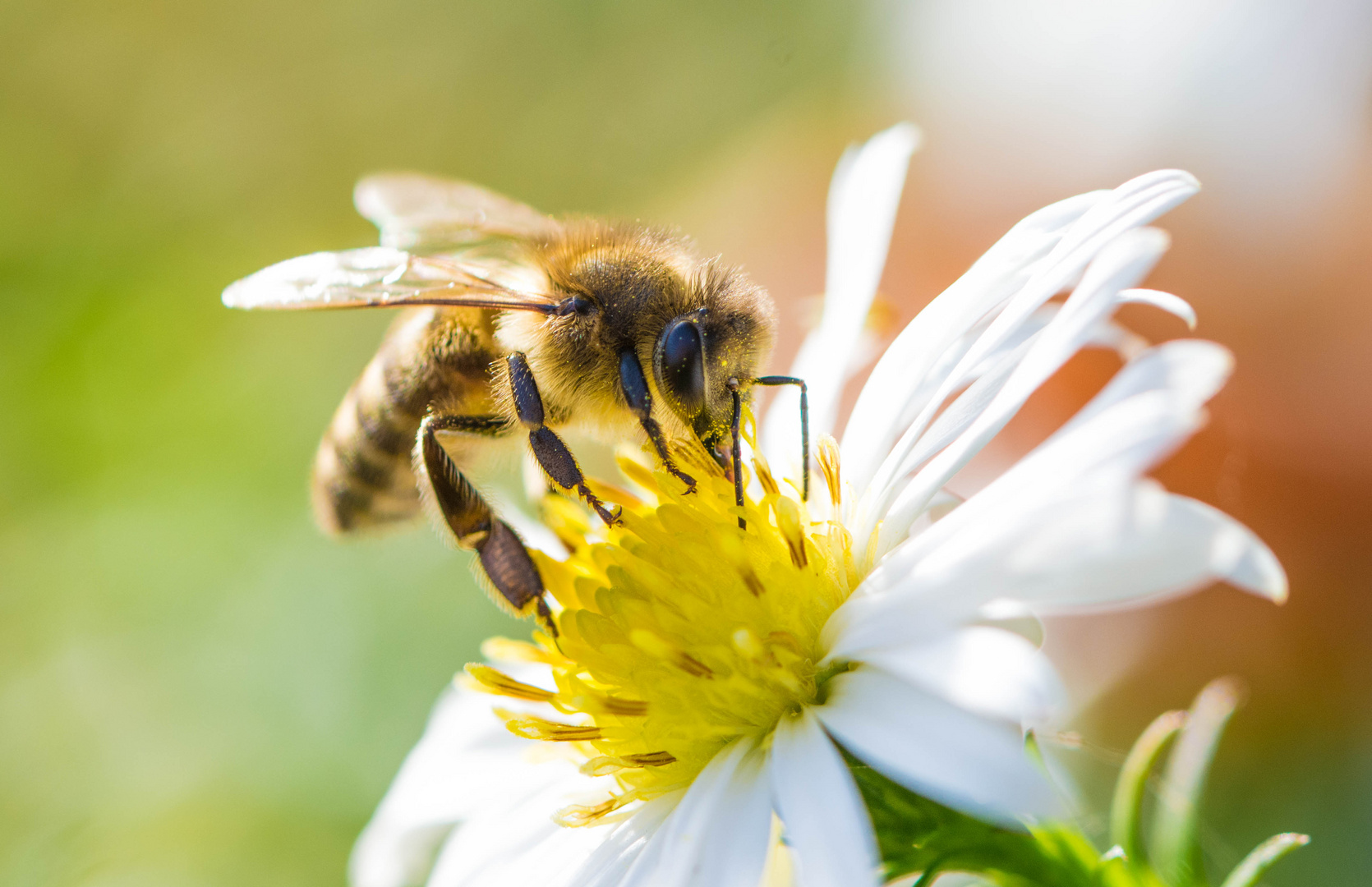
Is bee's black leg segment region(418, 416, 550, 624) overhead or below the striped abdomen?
below

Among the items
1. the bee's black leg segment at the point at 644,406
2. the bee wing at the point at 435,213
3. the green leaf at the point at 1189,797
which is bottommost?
the green leaf at the point at 1189,797

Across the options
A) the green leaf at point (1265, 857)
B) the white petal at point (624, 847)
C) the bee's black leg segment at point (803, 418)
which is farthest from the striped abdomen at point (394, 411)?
the green leaf at point (1265, 857)

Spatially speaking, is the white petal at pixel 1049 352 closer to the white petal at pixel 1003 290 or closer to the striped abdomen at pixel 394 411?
the white petal at pixel 1003 290

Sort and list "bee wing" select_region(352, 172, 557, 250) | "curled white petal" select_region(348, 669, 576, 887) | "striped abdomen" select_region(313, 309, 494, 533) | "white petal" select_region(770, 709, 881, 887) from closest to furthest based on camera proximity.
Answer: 1. "white petal" select_region(770, 709, 881, 887)
2. "curled white petal" select_region(348, 669, 576, 887)
3. "striped abdomen" select_region(313, 309, 494, 533)
4. "bee wing" select_region(352, 172, 557, 250)

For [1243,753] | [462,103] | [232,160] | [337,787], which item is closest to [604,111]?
[462,103]

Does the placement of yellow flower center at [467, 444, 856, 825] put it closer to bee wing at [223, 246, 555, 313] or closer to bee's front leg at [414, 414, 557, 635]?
bee's front leg at [414, 414, 557, 635]

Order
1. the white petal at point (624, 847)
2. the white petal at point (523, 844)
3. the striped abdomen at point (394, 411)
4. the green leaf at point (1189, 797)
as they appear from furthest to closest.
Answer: the striped abdomen at point (394, 411) → the white petal at point (523, 844) → the white petal at point (624, 847) → the green leaf at point (1189, 797)

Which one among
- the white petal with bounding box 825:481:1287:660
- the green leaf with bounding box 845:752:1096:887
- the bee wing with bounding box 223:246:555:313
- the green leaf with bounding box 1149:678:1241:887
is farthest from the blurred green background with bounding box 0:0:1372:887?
the bee wing with bounding box 223:246:555:313
